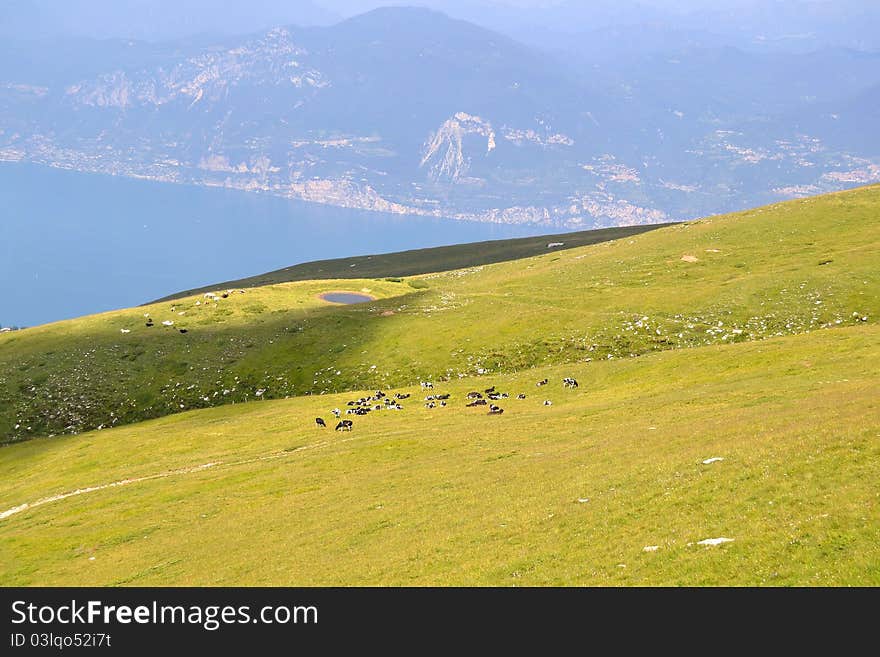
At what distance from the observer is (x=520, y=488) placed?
3081 cm

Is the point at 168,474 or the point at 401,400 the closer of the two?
the point at 168,474

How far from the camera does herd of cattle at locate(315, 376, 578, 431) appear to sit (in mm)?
52250

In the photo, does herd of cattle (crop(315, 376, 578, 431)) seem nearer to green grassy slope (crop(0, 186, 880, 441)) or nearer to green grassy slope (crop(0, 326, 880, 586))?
green grassy slope (crop(0, 326, 880, 586))

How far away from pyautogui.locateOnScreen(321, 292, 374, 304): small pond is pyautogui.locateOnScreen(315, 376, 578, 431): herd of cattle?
39741 mm

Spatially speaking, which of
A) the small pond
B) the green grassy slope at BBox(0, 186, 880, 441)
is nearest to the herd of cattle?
the green grassy slope at BBox(0, 186, 880, 441)

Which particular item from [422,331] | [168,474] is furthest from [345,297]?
[168,474]

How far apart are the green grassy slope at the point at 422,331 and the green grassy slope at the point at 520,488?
27.4 ft

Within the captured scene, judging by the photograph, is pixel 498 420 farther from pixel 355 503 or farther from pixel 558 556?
pixel 558 556

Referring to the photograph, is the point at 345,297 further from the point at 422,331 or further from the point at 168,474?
the point at 168,474

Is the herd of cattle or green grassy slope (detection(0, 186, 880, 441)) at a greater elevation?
green grassy slope (detection(0, 186, 880, 441))

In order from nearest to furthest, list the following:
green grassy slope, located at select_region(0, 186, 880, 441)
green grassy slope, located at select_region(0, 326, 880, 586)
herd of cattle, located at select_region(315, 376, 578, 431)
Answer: green grassy slope, located at select_region(0, 326, 880, 586) → herd of cattle, located at select_region(315, 376, 578, 431) → green grassy slope, located at select_region(0, 186, 880, 441)

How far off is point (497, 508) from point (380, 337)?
48.4 metres

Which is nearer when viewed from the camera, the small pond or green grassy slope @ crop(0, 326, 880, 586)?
green grassy slope @ crop(0, 326, 880, 586)

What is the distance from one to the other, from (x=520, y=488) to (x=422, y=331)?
45.8 meters
